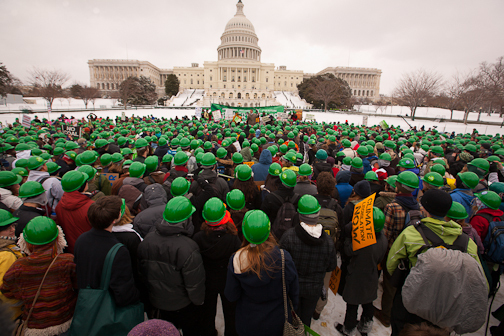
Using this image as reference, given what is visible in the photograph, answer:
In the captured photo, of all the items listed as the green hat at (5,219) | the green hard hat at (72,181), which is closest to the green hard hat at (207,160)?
the green hard hat at (72,181)

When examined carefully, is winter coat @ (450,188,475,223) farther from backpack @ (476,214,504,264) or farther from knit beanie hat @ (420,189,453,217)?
knit beanie hat @ (420,189,453,217)

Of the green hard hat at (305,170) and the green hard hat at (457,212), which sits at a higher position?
the green hard hat at (305,170)

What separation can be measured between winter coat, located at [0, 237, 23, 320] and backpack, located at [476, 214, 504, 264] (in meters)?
5.31

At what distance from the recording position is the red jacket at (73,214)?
3.00 m

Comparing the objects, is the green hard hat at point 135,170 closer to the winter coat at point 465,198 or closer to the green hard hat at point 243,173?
the green hard hat at point 243,173

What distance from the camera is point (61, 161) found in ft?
18.8

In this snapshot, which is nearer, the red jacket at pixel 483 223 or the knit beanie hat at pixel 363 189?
the red jacket at pixel 483 223

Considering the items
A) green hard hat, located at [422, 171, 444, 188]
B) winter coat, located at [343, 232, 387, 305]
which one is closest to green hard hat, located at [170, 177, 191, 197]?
winter coat, located at [343, 232, 387, 305]

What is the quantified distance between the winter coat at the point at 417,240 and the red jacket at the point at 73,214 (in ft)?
12.5

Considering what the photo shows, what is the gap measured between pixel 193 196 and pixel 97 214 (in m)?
1.78

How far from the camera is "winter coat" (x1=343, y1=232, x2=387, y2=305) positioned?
2.84m

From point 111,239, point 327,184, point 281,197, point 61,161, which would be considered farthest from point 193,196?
point 61,161

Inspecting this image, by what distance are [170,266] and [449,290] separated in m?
2.56

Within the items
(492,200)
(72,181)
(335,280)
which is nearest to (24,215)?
(72,181)
